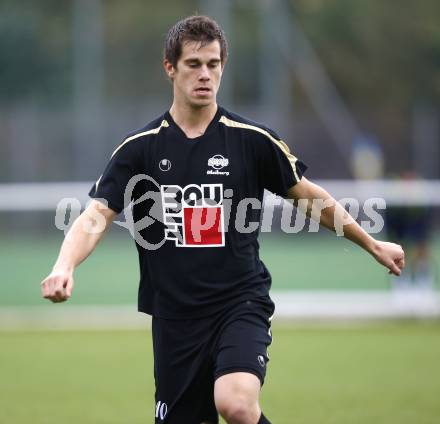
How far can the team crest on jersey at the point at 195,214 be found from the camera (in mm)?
4691

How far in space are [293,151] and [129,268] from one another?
23.2 feet

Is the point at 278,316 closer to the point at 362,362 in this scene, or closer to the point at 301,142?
the point at 362,362

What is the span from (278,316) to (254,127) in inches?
328

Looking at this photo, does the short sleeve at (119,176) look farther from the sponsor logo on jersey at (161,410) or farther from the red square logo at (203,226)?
the sponsor logo on jersey at (161,410)

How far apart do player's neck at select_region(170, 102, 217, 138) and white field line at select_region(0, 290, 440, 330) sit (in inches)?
309

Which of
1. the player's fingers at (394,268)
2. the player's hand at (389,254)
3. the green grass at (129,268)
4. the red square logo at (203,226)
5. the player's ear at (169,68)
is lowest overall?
the green grass at (129,268)

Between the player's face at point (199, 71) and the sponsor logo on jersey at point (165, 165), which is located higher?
the player's face at point (199, 71)

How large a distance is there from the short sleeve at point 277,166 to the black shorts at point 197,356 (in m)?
0.56

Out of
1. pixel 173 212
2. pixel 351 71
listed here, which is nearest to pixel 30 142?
pixel 351 71

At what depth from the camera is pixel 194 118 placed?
4758 mm

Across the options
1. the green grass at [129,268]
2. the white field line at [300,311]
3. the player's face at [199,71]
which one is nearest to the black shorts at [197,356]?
the player's face at [199,71]

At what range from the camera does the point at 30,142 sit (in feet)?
74.2

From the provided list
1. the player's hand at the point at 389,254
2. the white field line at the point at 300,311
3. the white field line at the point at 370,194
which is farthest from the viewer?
the white field line at the point at 370,194

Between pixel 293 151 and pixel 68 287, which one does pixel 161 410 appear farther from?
pixel 293 151
